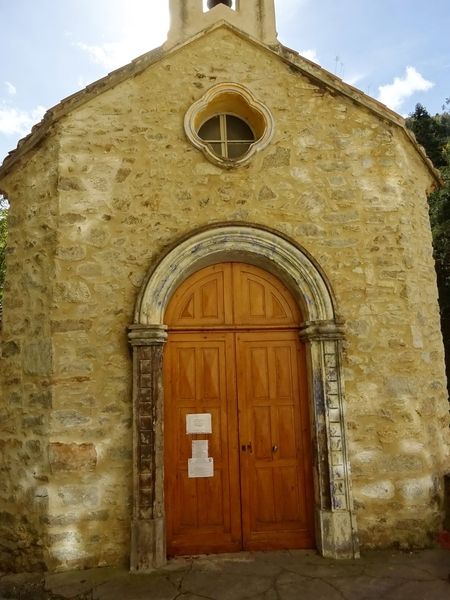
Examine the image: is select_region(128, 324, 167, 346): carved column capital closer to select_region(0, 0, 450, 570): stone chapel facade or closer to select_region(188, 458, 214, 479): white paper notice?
select_region(0, 0, 450, 570): stone chapel facade

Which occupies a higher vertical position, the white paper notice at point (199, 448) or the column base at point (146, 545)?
the white paper notice at point (199, 448)

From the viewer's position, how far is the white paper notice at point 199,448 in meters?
4.33

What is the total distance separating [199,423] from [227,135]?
3160 mm

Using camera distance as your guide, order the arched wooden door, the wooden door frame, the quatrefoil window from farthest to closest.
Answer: the quatrefoil window
the arched wooden door
the wooden door frame

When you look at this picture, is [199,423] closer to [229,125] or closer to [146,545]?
[146,545]

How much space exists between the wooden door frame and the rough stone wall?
858 millimetres

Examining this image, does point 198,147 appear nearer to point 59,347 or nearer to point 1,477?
point 59,347

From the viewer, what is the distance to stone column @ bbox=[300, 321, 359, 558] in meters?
4.04

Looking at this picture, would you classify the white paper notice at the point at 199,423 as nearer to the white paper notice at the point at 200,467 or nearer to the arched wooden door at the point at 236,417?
the arched wooden door at the point at 236,417

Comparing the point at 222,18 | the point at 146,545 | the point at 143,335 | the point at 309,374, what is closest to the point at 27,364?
the point at 143,335

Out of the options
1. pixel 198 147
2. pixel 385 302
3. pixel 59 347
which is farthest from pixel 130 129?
pixel 385 302

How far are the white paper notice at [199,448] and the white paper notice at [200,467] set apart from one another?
0.04 metres

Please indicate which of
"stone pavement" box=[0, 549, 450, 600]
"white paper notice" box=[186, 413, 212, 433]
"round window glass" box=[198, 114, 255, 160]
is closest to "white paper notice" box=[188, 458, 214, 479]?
"white paper notice" box=[186, 413, 212, 433]

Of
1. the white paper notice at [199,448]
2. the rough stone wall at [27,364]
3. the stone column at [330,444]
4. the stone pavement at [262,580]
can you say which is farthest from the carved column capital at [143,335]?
the stone pavement at [262,580]
